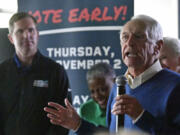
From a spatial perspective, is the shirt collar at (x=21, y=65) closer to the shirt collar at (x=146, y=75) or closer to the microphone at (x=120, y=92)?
the shirt collar at (x=146, y=75)

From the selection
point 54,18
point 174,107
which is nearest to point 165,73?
point 174,107

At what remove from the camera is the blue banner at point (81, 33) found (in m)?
3.29

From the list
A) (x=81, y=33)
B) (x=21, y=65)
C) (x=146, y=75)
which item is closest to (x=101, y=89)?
(x=21, y=65)

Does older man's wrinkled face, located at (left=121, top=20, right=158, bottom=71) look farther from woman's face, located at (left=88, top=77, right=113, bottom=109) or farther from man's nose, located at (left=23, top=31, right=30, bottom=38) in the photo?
man's nose, located at (left=23, top=31, right=30, bottom=38)

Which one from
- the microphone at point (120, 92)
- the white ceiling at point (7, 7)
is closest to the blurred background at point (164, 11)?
the white ceiling at point (7, 7)

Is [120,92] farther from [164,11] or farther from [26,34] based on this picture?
[164,11]

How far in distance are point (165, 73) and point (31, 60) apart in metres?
1.49

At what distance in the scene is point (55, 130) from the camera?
2.43 m

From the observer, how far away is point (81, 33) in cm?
339

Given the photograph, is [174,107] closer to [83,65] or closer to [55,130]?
[55,130]

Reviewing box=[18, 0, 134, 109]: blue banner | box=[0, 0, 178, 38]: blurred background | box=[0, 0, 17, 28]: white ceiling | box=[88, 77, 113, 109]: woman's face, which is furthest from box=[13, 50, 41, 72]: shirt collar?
box=[0, 0, 17, 28]: white ceiling

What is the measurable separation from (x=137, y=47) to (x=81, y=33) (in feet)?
6.05

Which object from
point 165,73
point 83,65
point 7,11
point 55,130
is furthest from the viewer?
point 7,11

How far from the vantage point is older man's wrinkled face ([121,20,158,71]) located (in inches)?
63.0
